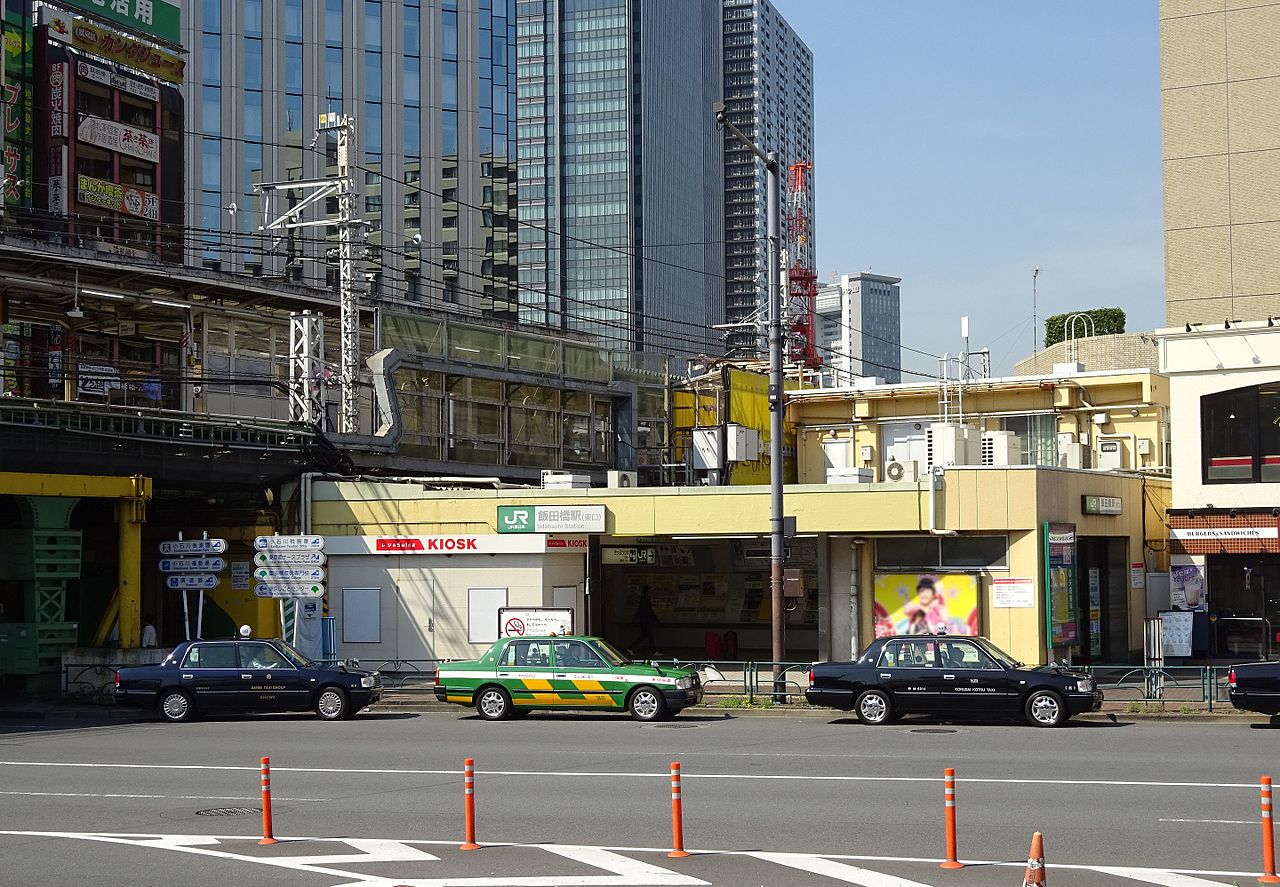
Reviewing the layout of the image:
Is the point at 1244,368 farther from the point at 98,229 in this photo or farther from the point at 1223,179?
the point at 98,229

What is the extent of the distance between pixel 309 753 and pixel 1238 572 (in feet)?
77.2

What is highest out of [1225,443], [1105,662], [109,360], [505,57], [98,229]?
[505,57]

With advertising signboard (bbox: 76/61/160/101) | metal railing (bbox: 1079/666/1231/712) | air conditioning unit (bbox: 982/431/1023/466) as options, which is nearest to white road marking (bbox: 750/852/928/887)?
metal railing (bbox: 1079/666/1231/712)

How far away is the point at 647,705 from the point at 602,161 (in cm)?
15613

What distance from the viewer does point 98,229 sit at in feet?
216

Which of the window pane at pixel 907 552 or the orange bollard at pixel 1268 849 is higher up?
the window pane at pixel 907 552

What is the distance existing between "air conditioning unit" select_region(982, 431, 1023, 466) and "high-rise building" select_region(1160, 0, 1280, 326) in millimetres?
4851

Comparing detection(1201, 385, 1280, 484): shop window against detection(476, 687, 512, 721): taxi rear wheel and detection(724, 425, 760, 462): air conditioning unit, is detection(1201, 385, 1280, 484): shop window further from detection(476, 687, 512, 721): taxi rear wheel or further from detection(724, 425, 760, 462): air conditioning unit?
detection(476, 687, 512, 721): taxi rear wheel

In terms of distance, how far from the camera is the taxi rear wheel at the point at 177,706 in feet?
87.7

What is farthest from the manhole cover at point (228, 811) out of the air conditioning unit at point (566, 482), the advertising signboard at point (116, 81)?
the advertising signboard at point (116, 81)

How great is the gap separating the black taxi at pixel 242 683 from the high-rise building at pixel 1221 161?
2120 cm

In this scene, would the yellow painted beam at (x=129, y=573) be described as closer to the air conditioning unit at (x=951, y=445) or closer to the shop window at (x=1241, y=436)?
the air conditioning unit at (x=951, y=445)

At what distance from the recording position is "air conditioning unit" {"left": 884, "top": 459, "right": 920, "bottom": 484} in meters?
34.9

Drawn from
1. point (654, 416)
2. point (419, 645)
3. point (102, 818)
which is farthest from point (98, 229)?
point (102, 818)
